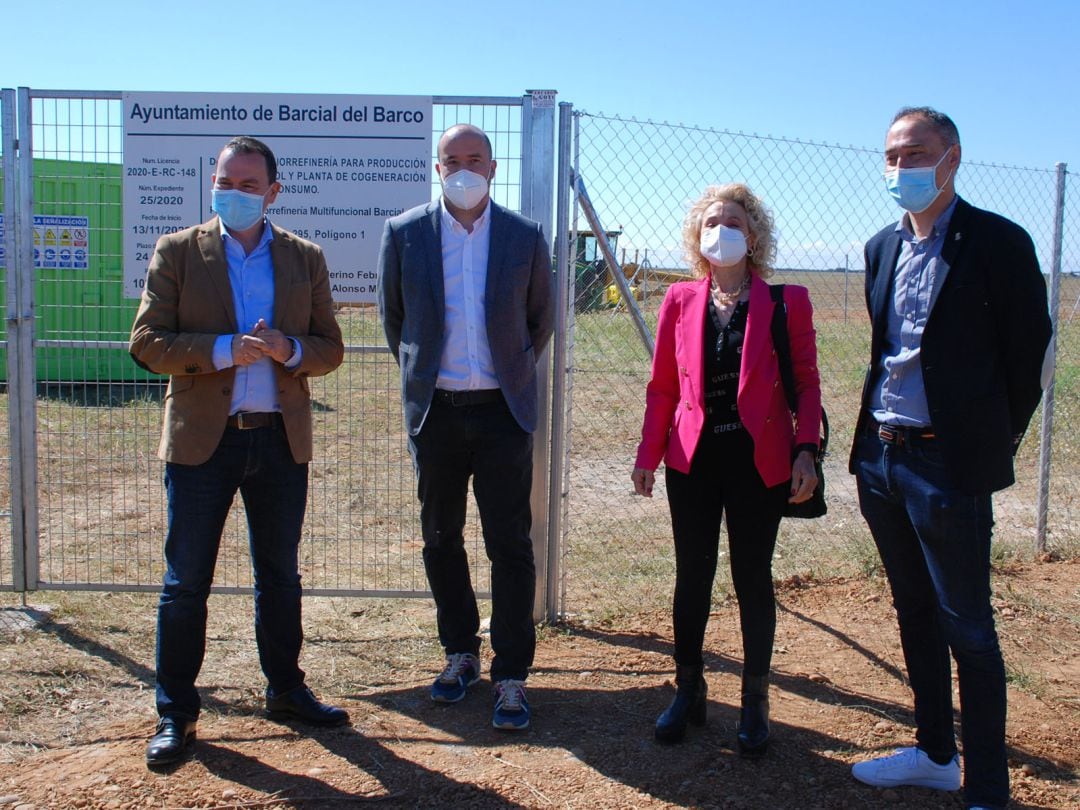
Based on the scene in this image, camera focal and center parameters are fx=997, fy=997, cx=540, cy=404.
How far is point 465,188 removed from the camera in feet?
12.4

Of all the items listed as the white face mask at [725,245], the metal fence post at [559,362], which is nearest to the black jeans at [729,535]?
the white face mask at [725,245]

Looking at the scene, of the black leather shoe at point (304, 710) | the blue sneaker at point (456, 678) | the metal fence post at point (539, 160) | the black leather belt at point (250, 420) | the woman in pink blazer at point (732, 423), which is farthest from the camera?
the metal fence post at point (539, 160)

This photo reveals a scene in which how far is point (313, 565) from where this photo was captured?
5.90 meters

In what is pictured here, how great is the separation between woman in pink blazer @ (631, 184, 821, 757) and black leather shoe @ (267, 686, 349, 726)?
128cm

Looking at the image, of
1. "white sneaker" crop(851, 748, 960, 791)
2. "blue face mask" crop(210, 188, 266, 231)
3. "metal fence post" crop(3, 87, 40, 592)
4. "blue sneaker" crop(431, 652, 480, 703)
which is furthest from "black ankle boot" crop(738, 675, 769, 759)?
"metal fence post" crop(3, 87, 40, 592)

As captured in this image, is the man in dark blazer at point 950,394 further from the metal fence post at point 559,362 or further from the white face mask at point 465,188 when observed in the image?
the metal fence post at point 559,362

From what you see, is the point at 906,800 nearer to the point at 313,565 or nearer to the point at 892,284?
the point at 892,284

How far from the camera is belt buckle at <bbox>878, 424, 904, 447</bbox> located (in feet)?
10.2

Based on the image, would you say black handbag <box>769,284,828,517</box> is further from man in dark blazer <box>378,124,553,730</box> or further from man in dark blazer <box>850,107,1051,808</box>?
man in dark blazer <box>378,124,553,730</box>

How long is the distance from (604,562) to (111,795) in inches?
136

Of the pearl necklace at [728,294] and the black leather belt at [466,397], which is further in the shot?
the black leather belt at [466,397]

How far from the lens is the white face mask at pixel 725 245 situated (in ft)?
11.2

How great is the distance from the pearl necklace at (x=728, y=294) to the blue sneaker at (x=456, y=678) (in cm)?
185

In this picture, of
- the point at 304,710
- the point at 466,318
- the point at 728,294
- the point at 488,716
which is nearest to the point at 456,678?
the point at 488,716
